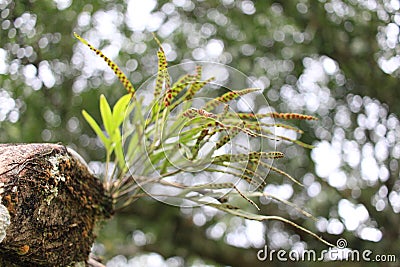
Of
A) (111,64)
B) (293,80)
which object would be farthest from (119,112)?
(293,80)

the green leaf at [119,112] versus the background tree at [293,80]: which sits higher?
the green leaf at [119,112]

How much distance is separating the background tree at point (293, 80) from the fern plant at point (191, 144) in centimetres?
69

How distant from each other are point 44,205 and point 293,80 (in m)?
1.20

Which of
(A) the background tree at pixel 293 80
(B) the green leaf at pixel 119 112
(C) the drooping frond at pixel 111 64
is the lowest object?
(A) the background tree at pixel 293 80

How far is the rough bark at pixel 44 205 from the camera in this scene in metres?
0.42

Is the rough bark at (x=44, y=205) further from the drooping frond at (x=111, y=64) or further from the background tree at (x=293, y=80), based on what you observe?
the background tree at (x=293, y=80)

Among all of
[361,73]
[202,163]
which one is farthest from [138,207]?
[202,163]

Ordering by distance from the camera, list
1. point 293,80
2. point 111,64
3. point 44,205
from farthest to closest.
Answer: point 293,80
point 111,64
point 44,205

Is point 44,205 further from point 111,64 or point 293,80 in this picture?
point 293,80

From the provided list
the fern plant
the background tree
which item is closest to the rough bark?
the fern plant

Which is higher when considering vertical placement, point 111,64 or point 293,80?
point 111,64

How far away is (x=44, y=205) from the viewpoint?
462 millimetres

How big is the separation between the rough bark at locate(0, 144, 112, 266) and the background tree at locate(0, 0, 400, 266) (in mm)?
737

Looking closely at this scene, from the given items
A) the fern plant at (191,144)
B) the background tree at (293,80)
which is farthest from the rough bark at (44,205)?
the background tree at (293,80)
